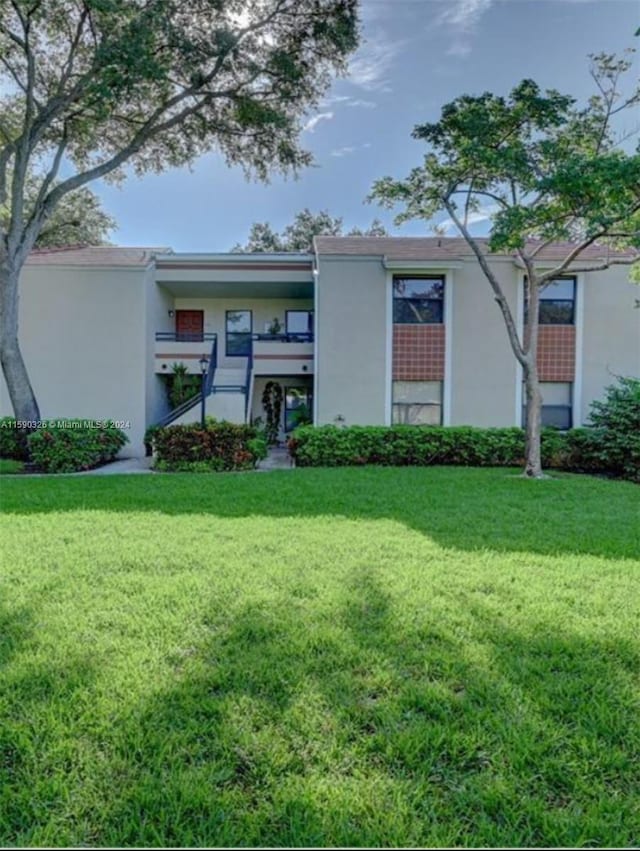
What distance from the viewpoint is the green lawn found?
197cm

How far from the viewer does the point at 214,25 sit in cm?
1249

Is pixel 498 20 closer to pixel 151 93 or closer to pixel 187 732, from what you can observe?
pixel 151 93

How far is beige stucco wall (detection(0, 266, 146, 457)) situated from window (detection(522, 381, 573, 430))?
1205 cm

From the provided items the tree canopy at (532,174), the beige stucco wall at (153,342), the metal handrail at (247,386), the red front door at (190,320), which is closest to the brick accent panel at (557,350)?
the tree canopy at (532,174)

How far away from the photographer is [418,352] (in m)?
14.8

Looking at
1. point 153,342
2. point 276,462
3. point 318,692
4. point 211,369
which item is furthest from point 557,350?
point 318,692

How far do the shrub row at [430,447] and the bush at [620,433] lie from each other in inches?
12.6

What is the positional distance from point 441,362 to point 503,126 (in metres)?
6.22

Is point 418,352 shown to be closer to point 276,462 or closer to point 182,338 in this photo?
point 276,462

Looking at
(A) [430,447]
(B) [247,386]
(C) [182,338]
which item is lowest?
(A) [430,447]

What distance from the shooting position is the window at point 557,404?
14.9 metres

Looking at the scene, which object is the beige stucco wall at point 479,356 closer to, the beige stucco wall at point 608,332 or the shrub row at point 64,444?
the beige stucco wall at point 608,332

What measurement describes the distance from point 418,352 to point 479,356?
5.87 feet

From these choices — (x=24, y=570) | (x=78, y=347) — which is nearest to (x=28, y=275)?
(x=78, y=347)
